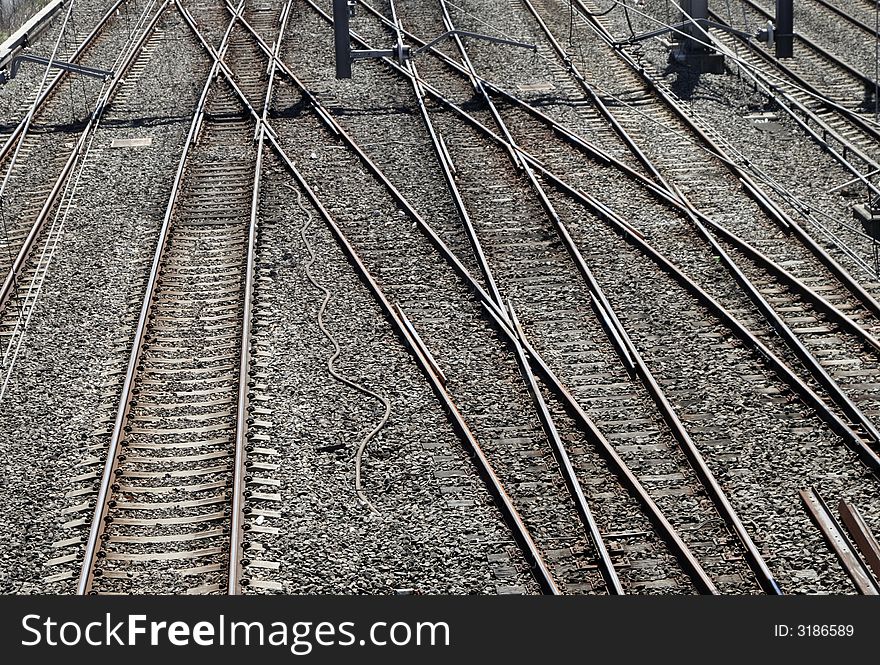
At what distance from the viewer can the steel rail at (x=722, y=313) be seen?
10.9 m

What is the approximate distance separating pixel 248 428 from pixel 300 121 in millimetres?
10313

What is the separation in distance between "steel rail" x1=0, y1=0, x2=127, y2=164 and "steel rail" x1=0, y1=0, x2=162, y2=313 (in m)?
0.98

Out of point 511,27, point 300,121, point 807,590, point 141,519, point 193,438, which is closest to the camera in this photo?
point 807,590

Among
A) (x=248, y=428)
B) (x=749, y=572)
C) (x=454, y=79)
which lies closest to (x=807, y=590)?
(x=749, y=572)

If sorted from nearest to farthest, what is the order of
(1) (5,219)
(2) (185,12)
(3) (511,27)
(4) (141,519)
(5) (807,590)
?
(5) (807,590), (4) (141,519), (1) (5,219), (3) (511,27), (2) (185,12)

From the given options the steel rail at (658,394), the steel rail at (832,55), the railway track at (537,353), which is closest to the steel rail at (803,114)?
the steel rail at (832,55)

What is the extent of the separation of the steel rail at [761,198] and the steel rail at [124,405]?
755 cm

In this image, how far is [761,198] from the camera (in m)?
16.5

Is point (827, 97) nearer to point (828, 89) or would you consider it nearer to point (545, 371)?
point (828, 89)

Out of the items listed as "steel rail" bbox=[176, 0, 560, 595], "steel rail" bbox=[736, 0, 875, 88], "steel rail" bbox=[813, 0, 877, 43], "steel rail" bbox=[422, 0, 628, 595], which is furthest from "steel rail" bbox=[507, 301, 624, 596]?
"steel rail" bbox=[813, 0, 877, 43]

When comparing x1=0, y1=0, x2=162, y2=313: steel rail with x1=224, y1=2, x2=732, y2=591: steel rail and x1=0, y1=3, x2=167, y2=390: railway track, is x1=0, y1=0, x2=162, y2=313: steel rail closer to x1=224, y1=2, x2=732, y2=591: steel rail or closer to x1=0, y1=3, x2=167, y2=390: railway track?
x1=0, y1=3, x2=167, y2=390: railway track

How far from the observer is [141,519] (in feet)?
33.5

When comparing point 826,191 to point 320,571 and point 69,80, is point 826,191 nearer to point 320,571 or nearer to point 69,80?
point 320,571

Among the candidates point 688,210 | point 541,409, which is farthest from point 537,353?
point 688,210
